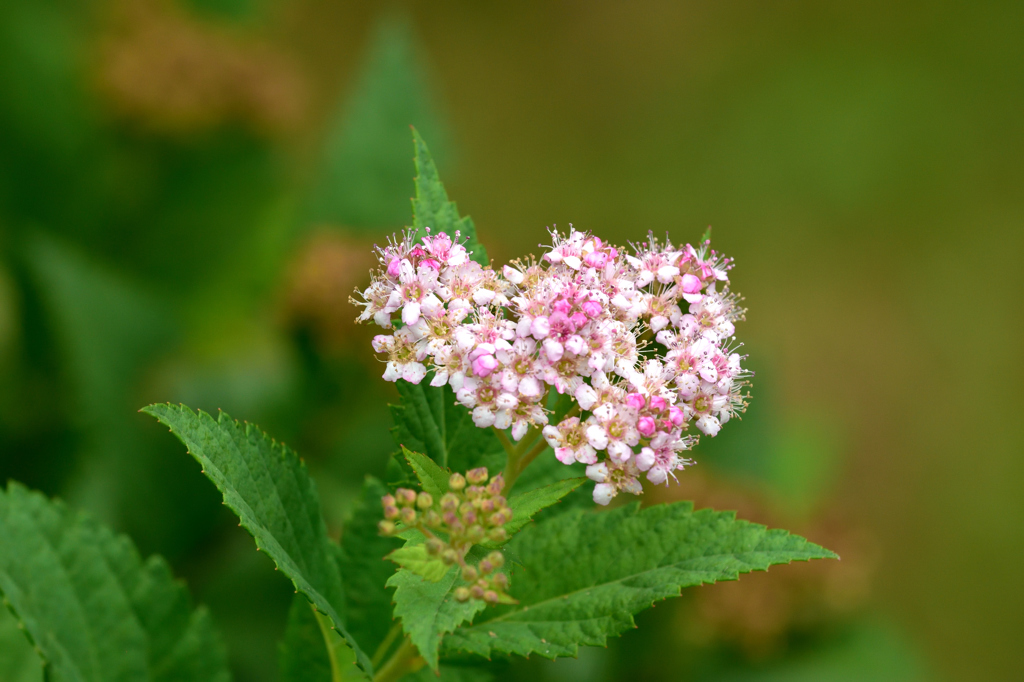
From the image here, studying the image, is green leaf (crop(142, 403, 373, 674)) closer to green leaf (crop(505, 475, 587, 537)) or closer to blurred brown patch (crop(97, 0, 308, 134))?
green leaf (crop(505, 475, 587, 537))

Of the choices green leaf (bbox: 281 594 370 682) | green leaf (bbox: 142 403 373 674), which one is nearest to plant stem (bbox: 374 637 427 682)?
green leaf (bbox: 142 403 373 674)

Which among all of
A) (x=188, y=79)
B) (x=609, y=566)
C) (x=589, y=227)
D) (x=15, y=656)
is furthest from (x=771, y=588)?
(x=188, y=79)

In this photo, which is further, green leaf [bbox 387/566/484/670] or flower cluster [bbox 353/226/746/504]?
flower cluster [bbox 353/226/746/504]

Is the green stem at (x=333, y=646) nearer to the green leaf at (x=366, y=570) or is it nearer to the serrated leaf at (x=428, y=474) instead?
the green leaf at (x=366, y=570)

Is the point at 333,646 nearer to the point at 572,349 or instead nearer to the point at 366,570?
the point at 366,570

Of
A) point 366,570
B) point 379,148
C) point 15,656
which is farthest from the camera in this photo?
point 379,148

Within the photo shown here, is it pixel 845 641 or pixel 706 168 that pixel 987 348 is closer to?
pixel 706 168
